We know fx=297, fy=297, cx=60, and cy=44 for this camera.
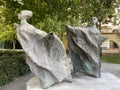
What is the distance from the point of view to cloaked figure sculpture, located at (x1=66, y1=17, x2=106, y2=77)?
23.5ft

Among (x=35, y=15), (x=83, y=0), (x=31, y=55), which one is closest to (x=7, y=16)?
(x=35, y=15)

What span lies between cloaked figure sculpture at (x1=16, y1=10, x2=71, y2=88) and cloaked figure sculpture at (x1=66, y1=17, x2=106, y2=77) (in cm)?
91

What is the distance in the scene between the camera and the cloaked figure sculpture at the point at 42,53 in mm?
6016

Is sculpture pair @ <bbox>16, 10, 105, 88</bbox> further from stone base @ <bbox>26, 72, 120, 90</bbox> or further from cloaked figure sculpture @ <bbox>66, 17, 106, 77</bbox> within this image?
cloaked figure sculpture @ <bbox>66, 17, 106, 77</bbox>

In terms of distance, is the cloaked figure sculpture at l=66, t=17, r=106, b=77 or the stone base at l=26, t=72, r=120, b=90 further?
the cloaked figure sculpture at l=66, t=17, r=106, b=77

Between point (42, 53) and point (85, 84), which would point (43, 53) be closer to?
point (42, 53)

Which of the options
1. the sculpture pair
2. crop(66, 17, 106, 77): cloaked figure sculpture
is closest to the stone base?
the sculpture pair

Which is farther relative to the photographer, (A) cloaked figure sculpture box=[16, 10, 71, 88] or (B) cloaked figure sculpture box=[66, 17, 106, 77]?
(B) cloaked figure sculpture box=[66, 17, 106, 77]

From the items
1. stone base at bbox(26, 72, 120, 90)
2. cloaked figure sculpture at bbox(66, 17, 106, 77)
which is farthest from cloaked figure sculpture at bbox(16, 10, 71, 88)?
cloaked figure sculpture at bbox(66, 17, 106, 77)

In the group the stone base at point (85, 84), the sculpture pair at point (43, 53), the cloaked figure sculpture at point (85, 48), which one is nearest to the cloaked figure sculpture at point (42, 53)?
the sculpture pair at point (43, 53)

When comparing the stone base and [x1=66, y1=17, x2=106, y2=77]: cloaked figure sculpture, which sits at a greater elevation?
[x1=66, y1=17, x2=106, y2=77]: cloaked figure sculpture

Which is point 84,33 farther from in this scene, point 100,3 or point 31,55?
point 100,3

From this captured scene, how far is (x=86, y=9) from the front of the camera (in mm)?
12656

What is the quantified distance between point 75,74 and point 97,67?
61cm
